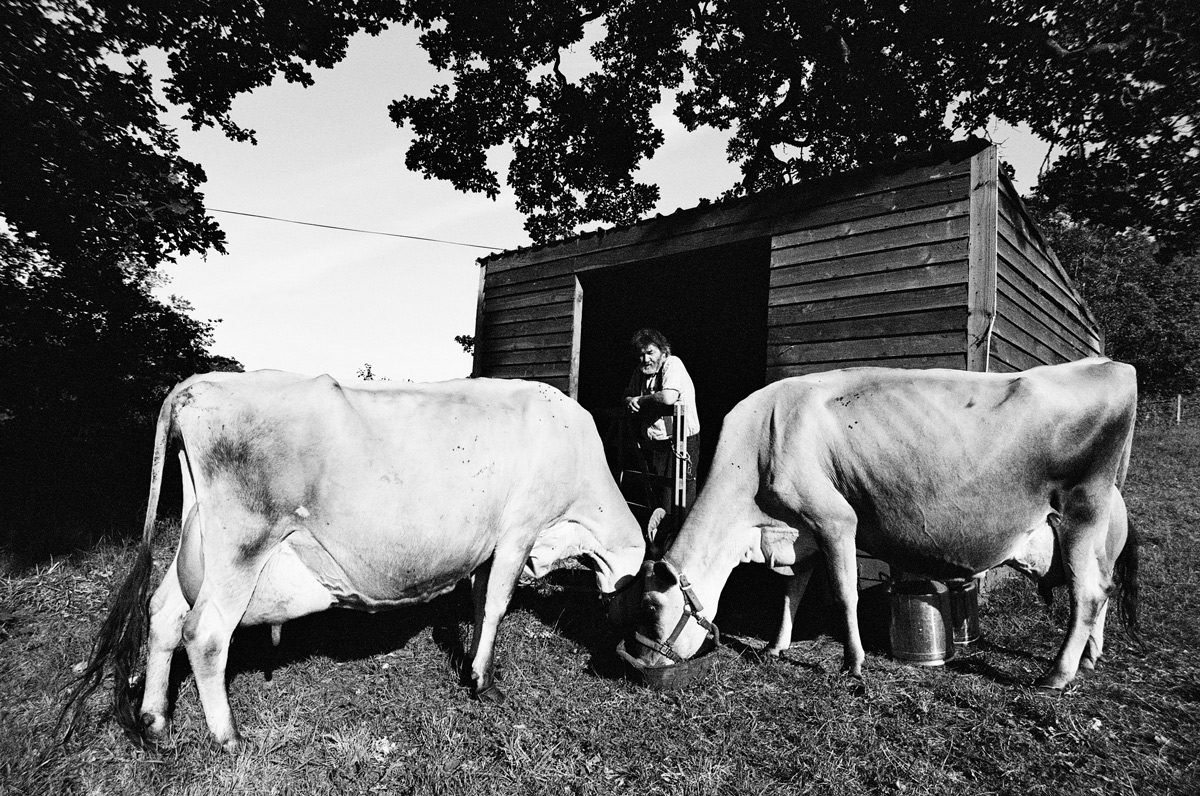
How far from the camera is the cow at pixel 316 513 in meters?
3.24

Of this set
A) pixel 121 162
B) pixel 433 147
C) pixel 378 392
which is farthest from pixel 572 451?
pixel 433 147

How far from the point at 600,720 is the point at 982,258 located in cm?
508

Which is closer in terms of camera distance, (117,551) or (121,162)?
(117,551)

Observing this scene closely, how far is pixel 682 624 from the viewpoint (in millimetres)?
4078

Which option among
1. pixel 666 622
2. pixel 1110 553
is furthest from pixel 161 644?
pixel 1110 553

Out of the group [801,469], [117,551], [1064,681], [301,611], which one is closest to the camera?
[301,611]

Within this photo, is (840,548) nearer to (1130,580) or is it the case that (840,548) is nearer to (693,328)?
(1130,580)

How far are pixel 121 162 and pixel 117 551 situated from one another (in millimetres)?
4561

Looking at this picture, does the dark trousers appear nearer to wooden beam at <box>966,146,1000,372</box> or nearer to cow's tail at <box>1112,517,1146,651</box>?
wooden beam at <box>966,146,1000,372</box>

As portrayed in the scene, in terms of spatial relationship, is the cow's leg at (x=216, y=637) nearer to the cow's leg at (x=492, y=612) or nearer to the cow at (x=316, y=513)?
the cow at (x=316, y=513)

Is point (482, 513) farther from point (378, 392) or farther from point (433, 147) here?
point (433, 147)

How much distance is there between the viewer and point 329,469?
3.46 meters

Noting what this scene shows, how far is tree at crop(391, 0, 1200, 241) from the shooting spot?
12.1 meters

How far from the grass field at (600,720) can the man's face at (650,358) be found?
7.98 ft
